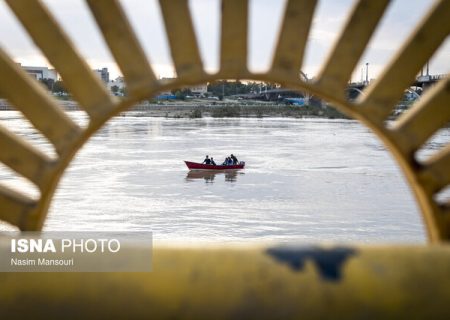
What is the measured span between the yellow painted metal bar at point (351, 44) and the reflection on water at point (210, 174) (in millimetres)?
26250

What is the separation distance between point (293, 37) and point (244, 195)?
22.5 meters

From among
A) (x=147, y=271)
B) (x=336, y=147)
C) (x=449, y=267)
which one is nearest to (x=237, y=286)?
(x=147, y=271)

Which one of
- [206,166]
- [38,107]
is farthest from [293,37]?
[206,166]

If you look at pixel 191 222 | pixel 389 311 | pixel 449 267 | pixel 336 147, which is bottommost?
pixel 389 311

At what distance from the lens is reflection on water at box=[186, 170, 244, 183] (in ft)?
97.5

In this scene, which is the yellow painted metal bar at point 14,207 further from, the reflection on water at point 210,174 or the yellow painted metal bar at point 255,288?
the reflection on water at point 210,174

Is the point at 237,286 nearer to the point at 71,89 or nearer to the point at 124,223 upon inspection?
the point at 71,89

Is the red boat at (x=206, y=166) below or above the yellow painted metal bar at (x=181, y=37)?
above

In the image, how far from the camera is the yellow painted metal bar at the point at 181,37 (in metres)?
3.13

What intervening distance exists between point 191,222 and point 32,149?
670 inches

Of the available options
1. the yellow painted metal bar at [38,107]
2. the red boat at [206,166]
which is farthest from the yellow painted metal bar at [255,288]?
the red boat at [206,166]

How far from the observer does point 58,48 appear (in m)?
3.15

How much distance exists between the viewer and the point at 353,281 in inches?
88.2

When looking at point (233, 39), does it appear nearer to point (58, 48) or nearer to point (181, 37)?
point (181, 37)
